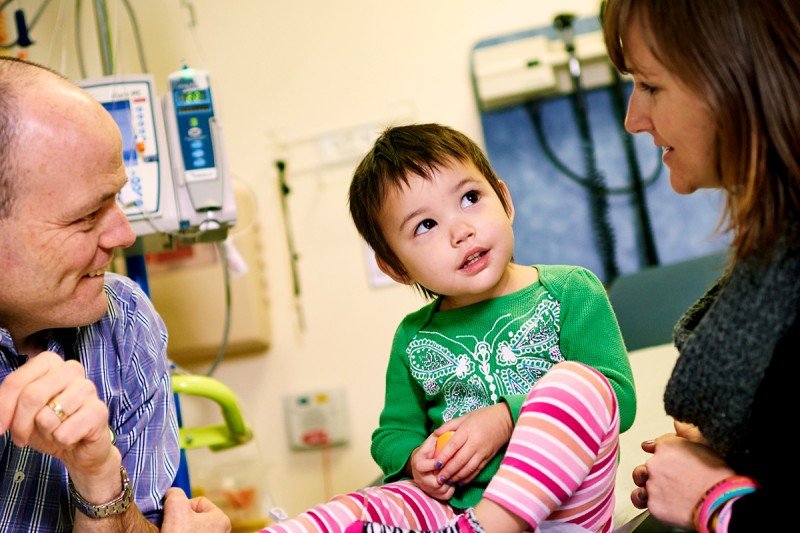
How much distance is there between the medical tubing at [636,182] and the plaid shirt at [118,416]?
175 centimetres

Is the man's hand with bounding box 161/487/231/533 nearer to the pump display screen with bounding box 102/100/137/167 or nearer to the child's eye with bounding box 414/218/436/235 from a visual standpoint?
the child's eye with bounding box 414/218/436/235

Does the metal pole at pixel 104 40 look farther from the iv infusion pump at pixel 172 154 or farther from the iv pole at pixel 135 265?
the iv infusion pump at pixel 172 154

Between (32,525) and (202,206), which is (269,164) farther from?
(32,525)

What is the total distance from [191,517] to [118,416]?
21 centimetres

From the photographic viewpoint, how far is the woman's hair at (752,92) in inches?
34.4

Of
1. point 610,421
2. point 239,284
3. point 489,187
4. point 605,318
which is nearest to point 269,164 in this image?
point 239,284

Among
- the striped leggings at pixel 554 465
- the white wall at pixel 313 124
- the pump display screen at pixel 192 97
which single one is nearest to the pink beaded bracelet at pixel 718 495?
the striped leggings at pixel 554 465

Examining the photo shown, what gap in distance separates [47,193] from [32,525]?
0.52 m

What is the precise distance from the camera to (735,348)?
0.90 m

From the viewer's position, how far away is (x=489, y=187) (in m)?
1.36

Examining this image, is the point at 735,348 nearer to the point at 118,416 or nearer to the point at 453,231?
the point at 453,231

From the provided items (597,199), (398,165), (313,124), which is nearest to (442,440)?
(398,165)

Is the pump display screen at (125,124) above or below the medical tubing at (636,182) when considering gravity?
above

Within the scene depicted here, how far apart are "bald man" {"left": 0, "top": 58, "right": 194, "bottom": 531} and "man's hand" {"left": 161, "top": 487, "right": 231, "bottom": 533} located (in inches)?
1.1
